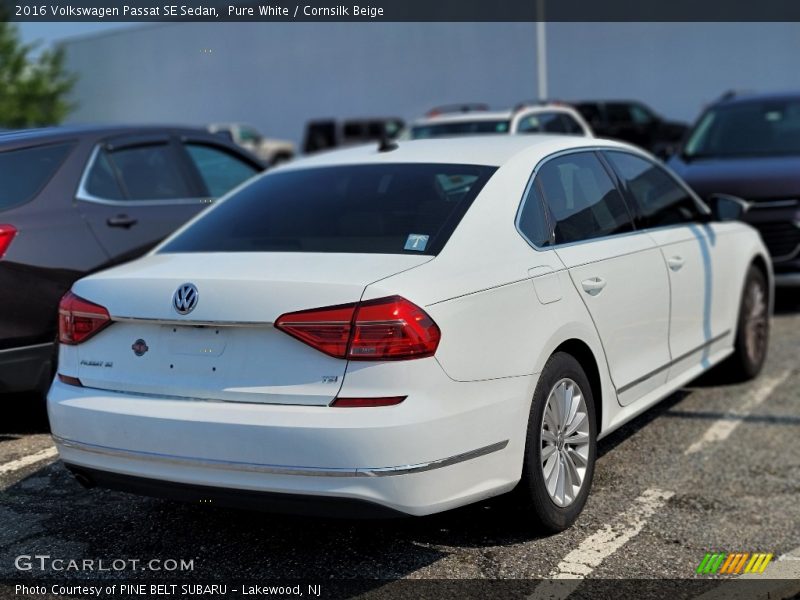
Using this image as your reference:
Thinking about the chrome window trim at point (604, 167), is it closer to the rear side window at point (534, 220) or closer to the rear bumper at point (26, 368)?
the rear side window at point (534, 220)

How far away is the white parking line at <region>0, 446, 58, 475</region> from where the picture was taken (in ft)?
15.1

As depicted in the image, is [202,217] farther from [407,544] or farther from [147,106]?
[147,106]

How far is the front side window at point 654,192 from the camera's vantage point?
506cm

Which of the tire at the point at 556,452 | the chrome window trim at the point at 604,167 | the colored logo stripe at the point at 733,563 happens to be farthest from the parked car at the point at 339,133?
the colored logo stripe at the point at 733,563

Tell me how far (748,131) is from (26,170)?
6.81 m

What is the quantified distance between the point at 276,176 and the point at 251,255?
104cm

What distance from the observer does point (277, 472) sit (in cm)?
318

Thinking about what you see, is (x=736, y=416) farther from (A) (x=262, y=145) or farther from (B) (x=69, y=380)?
(A) (x=262, y=145)

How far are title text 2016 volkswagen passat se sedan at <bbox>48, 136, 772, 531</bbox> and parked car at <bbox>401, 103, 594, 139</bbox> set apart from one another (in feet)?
26.1

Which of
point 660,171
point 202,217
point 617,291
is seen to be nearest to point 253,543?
point 202,217

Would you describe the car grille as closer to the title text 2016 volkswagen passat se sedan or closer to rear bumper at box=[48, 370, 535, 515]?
the title text 2016 volkswagen passat se sedan

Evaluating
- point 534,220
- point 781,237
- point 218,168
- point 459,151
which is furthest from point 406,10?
point 534,220

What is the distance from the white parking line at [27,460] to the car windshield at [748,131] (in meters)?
6.76

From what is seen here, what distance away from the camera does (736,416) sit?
222 inches
